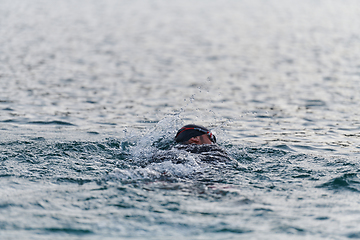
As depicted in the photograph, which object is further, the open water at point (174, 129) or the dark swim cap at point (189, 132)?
the dark swim cap at point (189, 132)

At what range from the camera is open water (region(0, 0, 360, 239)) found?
5.51 metres

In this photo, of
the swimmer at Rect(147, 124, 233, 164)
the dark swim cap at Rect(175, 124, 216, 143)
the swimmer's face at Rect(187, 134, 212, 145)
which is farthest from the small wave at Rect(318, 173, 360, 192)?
the dark swim cap at Rect(175, 124, 216, 143)

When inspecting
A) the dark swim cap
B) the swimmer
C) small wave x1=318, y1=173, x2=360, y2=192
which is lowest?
small wave x1=318, y1=173, x2=360, y2=192

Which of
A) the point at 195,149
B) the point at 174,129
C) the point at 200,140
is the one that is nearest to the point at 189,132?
the point at 200,140

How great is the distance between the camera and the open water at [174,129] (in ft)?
18.1

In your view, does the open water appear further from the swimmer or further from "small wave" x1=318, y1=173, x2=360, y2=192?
the swimmer

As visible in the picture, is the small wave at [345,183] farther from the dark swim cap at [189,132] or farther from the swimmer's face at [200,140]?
the dark swim cap at [189,132]

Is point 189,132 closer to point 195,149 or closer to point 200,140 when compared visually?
point 200,140

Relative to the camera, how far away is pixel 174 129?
33.5 ft

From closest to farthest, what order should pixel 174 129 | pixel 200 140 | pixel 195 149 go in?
pixel 195 149, pixel 200 140, pixel 174 129

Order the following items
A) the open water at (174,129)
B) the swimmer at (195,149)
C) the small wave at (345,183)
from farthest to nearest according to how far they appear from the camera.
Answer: the swimmer at (195,149)
the small wave at (345,183)
the open water at (174,129)

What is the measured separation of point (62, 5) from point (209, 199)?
35237 millimetres

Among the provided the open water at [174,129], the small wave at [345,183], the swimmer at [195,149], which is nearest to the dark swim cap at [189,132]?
the swimmer at [195,149]

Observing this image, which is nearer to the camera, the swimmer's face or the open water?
the open water
